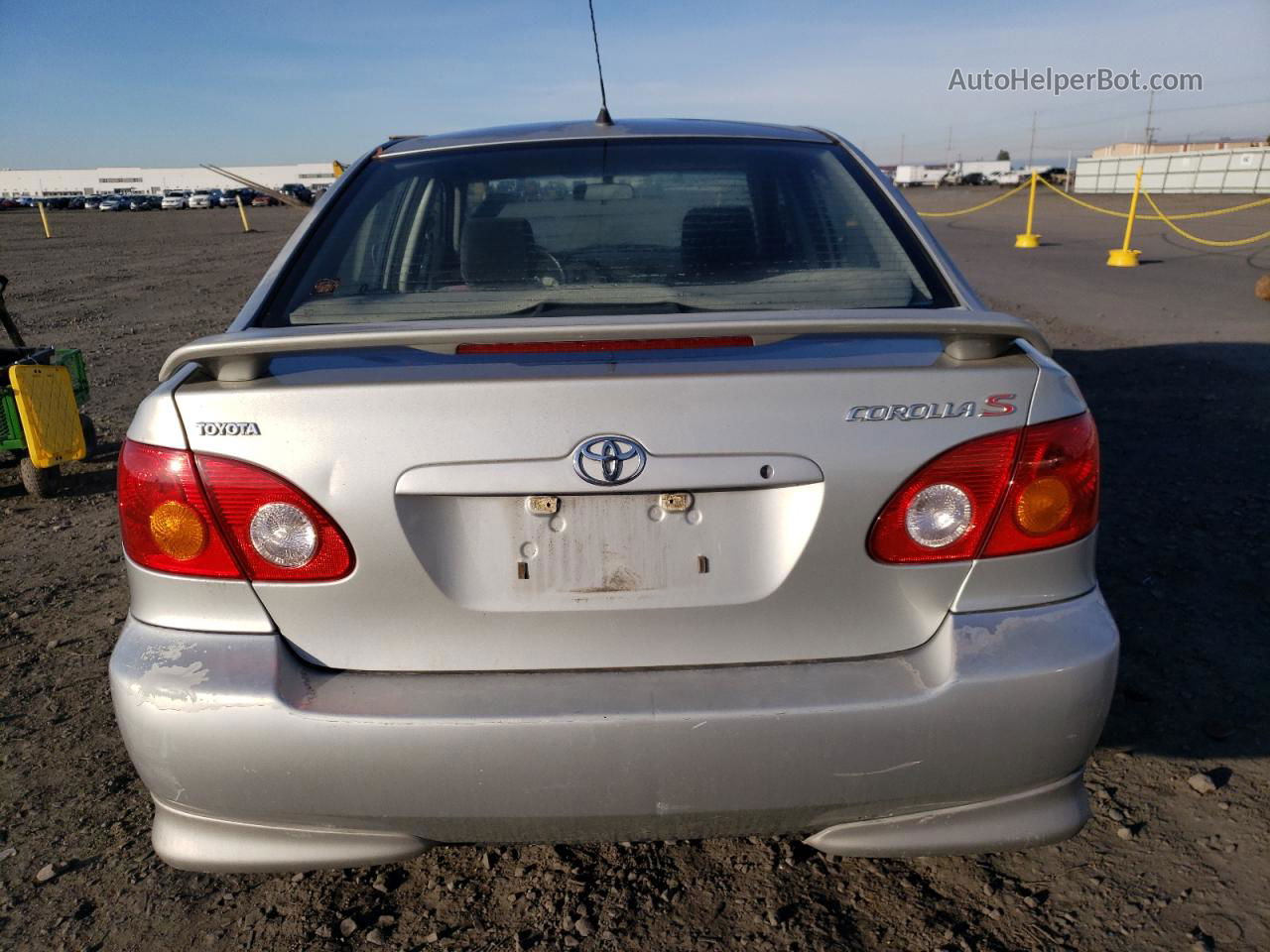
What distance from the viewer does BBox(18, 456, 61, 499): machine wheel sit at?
506 centimetres

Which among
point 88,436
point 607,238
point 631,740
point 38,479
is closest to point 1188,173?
point 88,436

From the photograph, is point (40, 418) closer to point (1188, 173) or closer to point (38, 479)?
point (38, 479)

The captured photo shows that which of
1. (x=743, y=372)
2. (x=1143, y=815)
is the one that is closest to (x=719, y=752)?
(x=743, y=372)

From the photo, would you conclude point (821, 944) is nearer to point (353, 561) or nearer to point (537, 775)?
point (537, 775)

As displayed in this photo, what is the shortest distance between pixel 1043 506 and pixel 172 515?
1576 mm

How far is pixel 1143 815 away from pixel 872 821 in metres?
1.12

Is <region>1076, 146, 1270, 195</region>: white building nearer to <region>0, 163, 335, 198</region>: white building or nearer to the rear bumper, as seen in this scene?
the rear bumper

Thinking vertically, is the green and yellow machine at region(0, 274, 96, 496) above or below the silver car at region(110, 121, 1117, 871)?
below

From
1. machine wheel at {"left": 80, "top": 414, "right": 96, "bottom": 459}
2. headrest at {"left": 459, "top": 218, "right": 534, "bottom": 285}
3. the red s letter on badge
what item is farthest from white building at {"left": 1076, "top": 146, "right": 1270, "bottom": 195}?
the red s letter on badge

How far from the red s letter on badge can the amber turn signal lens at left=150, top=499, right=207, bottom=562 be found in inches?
55.3

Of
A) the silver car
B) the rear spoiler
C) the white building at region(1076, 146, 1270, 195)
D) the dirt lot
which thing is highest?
the rear spoiler

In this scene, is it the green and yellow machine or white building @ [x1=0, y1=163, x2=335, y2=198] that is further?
white building @ [x1=0, y1=163, x2=335, y2=198]

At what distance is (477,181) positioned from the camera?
106 inches

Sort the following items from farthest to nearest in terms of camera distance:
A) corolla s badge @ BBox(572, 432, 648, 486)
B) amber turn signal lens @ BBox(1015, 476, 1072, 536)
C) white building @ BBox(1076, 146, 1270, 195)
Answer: white building @ BBox(1076, 146, 1270, 195)
amber turn signal lens @ BBox(1015, 476, 1072, 536)
corolla s badge @ BBox(572, 432, 648, 486)
